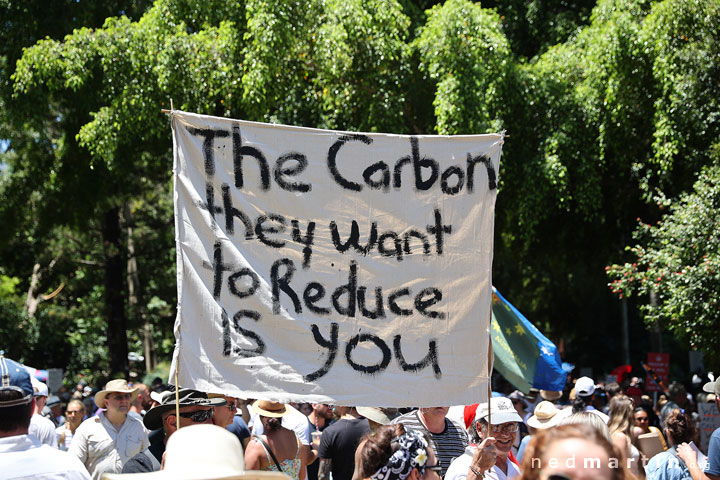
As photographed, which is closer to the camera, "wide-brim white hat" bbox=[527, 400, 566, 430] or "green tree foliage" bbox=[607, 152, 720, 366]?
"wide-brim white hat" bbox=[527, 400, 566, 430]

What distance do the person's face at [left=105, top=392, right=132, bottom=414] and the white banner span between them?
2.70 m

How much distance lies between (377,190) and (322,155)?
412 mm

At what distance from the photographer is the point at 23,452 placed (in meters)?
3.48

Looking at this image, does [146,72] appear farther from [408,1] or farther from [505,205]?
[505,205]

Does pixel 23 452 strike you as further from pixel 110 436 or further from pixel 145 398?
pixel 145 398

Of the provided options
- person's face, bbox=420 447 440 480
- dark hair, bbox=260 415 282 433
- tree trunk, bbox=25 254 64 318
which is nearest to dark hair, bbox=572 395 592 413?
dark hair, bbox=260 415 282 433

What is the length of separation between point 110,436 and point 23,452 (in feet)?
11.9

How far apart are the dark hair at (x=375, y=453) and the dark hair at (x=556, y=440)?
123cm

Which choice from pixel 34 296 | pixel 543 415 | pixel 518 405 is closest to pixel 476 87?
pixel 518 405

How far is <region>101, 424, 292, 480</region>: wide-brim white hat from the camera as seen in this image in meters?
2.79

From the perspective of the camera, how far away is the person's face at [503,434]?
5273 mm

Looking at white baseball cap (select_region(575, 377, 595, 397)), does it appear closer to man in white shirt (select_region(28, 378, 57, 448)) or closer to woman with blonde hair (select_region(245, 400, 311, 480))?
woman with blonde hair (select_region(245, 400, 311, 480))

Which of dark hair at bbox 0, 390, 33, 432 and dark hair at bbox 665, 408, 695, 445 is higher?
dark hair at bbox 0, 390, 33, 432

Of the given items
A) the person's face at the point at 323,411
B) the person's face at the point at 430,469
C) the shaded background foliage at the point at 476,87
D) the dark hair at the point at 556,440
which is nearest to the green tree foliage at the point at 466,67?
the shaded background foliage at the point at 476,87
